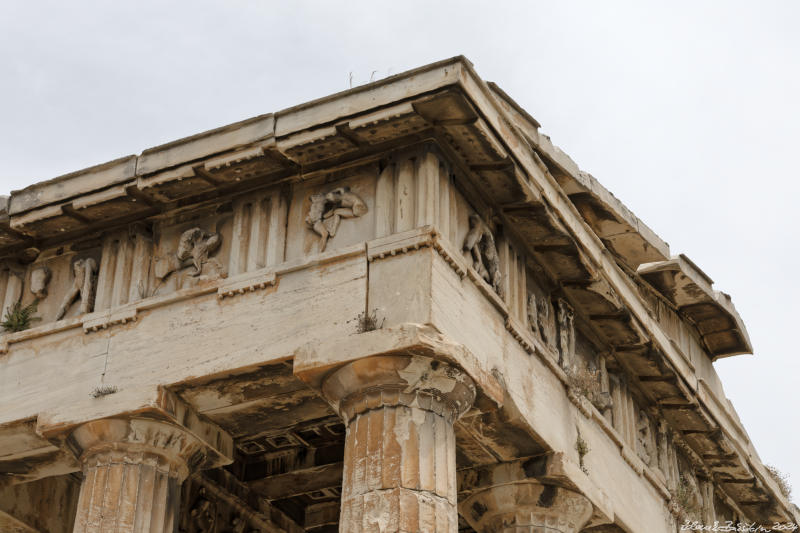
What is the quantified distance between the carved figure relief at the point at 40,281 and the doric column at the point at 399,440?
400 cm

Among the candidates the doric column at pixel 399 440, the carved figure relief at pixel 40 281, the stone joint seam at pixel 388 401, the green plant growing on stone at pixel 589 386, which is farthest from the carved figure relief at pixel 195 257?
the green plant growing on stone at pixel 589 386

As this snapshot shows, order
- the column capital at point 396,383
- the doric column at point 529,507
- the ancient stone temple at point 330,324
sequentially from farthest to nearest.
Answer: the doric column at point 529,507 < the ancient stone temple at point 330,324 < the column capital at point 396,383

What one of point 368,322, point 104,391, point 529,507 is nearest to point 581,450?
point 529,507

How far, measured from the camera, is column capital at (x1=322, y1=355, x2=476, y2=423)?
13.6 m

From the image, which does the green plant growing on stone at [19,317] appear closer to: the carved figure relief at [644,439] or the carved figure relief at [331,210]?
the carved figure relief at [331,210]

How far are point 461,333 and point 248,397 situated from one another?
2.27m

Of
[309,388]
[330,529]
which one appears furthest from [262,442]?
[309,388]

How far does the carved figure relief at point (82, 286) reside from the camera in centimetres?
1589

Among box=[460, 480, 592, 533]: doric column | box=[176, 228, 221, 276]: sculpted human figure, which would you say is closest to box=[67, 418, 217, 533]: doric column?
box=[176, 228, 221, 276]: sculpted human figure

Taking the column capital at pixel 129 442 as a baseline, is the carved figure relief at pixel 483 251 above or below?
above

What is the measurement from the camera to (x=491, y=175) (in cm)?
1525

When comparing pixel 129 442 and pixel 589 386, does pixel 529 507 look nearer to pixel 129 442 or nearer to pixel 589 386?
pixel 589 386

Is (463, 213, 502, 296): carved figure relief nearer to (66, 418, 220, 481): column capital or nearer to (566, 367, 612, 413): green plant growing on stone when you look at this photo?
(566, 367, 612, 413): green plant growing on stone

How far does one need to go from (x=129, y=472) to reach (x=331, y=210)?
10.7 feet
